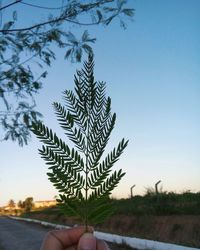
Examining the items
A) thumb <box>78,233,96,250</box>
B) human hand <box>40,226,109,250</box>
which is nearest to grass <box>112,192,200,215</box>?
human hand <box>40,226,109,250</box>

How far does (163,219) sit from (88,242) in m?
18.1

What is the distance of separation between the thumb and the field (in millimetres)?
11440

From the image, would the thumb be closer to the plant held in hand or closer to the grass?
the plant held in hand

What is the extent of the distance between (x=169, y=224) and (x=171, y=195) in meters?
6.07

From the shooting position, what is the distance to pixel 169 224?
18109mm

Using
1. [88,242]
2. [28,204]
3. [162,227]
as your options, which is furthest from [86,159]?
[28,204]

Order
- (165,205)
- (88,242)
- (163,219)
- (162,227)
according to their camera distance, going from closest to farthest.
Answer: (88,242) → (162,227) → (163,219) → (165,205)

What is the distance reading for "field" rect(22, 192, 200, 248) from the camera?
16581mm

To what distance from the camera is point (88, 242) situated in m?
1.21

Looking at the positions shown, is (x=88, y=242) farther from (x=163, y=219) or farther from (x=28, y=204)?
(x=28, y=204)

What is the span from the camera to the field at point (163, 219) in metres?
→ 16.6

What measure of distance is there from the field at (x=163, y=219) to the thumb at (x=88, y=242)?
11440 millimetres

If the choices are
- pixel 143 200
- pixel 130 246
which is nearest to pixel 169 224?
pixel 130 246

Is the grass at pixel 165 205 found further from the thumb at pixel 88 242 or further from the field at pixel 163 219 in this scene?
the thumb at pixel 88 242
